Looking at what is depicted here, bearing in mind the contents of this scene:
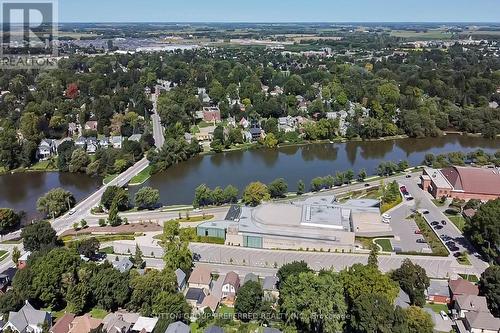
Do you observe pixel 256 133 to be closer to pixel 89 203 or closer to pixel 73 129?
pixel 73 129

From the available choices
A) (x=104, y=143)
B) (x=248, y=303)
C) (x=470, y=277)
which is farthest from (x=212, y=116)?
(x=248, y=303)

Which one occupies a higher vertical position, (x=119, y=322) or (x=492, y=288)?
(x=492, y=288)

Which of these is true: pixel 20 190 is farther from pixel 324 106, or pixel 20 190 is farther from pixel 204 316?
pixel 324 106

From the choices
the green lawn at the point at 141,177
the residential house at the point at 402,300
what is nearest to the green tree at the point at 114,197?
the green lawn at the point at 141,177

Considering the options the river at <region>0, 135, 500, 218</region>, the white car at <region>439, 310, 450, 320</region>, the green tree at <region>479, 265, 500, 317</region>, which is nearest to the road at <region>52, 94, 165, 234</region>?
the river at <region>0, 135, 500, 218</region>

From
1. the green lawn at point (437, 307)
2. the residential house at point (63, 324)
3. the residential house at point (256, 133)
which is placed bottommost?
the residential house at point (63, 324)

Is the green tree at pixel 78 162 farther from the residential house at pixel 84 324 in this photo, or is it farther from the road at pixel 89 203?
the residential house at pixel 84 324
